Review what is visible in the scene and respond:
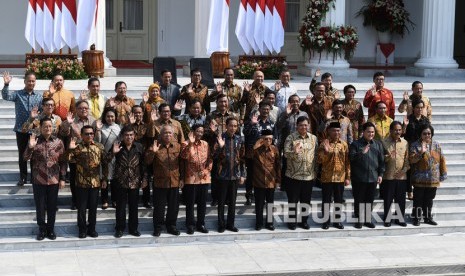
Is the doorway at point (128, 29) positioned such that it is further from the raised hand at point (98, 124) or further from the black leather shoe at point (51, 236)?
the black leather shoe at point (51, 236)

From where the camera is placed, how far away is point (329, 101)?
1580cm

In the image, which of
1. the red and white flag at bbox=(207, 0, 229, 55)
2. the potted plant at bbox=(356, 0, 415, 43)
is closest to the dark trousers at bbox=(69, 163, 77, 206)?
the red and white flag at bbox=(207, 0, 229, 55)

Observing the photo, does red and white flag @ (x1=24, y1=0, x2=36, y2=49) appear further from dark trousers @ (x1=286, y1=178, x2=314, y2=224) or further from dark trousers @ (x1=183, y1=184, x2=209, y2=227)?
dark trousers @ (x1=286, y1=178, x2=314, y2=224)

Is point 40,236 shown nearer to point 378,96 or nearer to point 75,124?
point 75,124

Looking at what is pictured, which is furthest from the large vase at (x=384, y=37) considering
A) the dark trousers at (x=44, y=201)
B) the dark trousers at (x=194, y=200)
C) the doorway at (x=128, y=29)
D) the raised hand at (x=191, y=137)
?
the dark trousers at (x=44, y=201)

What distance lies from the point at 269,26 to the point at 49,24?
520 cm

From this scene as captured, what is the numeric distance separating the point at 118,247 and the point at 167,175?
130cm

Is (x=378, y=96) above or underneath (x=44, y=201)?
above

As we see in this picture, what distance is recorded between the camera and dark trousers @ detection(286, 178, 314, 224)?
14848mm

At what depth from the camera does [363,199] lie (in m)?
15.2

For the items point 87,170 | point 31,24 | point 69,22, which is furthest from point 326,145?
point 31,24

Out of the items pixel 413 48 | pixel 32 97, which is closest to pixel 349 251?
pixel 32 97

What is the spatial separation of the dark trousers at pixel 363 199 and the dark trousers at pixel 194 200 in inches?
97.8

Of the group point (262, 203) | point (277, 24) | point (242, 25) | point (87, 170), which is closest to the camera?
point (87, 170)
